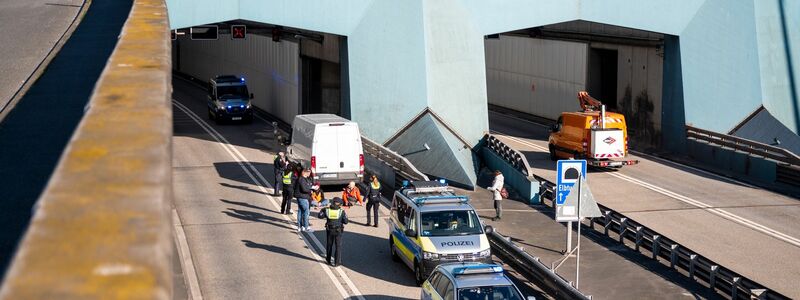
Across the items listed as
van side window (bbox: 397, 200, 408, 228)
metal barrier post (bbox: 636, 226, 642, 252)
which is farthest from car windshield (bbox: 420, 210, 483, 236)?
metal barrier post (bbox: 636, 226, 642, 252)

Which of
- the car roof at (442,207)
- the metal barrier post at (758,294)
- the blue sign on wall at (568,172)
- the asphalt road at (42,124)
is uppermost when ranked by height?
the asphalt road at (42,124)

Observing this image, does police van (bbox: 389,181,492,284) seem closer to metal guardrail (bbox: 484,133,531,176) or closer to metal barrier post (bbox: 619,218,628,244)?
metal barrier post (bbox: 619,218,628,244)

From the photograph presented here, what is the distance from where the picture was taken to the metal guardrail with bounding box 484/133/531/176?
31234mm

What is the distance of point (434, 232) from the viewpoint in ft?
69.0

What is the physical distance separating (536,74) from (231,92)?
49.0ft

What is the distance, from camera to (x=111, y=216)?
392 centimetres

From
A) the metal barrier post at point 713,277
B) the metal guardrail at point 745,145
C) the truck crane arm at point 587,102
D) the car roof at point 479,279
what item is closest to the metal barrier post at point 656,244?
the metal barrier post at point 713,277

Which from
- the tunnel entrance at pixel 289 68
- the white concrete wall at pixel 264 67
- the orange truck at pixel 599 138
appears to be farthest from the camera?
the white concrete wall at pixel 264 67

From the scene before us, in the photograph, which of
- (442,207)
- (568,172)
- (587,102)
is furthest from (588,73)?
(442,207)

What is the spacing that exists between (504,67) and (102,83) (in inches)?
2016

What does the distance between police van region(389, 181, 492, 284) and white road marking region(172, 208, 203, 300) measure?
414 cm

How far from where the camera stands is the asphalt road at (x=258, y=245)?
2047cm

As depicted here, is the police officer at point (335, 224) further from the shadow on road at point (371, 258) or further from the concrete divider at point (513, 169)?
the concrete divider at point (513, 169)

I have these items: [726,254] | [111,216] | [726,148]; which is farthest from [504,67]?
[111,216]
